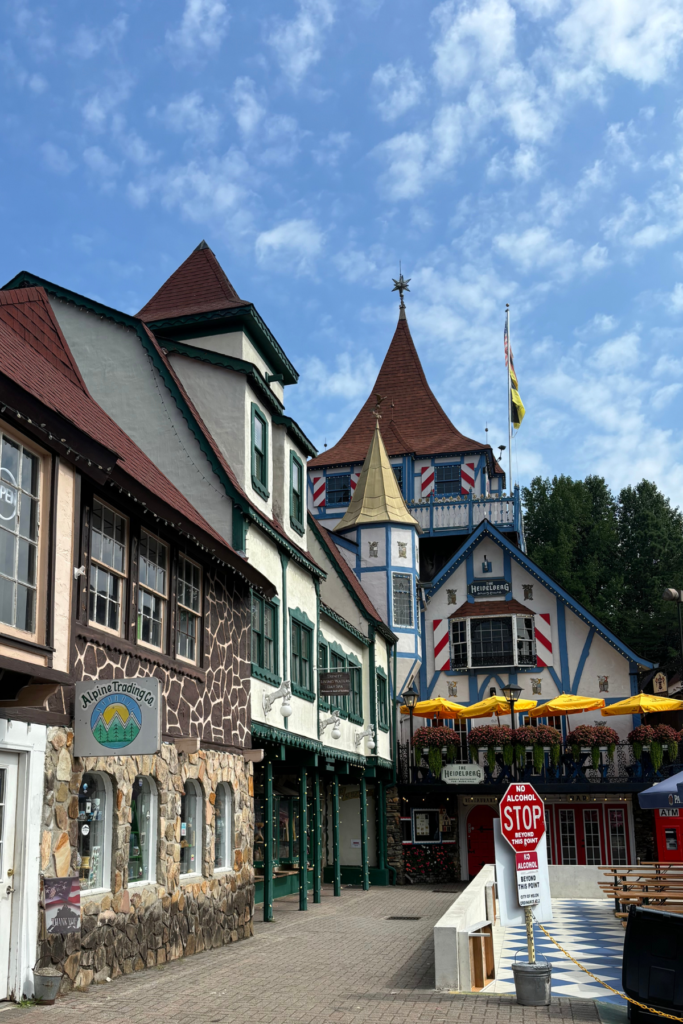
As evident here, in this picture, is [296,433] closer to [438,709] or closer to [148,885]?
[148,885]

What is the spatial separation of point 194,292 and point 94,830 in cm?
1111

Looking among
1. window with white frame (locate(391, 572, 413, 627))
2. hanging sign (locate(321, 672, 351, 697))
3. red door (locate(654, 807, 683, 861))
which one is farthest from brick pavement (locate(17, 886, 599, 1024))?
window with white frame (locate(391, 572, 413, 627))

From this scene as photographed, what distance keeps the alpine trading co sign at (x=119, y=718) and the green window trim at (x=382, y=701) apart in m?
17.8

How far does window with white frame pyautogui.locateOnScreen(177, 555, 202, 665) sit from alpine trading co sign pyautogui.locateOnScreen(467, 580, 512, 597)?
19949 millimetres

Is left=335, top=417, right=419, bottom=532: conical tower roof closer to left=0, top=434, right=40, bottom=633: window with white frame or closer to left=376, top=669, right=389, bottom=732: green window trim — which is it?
left=376, top=669, right=389, bottom=732: green window trim

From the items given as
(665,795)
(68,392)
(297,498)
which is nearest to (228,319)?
(297,498)

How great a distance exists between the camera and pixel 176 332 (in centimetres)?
1766

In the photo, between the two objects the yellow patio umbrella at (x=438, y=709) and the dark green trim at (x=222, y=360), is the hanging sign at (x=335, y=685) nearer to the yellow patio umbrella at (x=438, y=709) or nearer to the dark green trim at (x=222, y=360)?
the dark green trim at (x=222, y=360)

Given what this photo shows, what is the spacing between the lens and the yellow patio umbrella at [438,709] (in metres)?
27.9

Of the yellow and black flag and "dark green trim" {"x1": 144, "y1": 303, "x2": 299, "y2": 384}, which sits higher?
the yellow and black flag

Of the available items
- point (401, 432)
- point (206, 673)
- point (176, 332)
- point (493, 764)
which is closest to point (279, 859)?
point (493, 764)

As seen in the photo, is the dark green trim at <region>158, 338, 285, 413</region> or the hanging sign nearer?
the dark green trim at <region>158, 338, 285, 413</region>

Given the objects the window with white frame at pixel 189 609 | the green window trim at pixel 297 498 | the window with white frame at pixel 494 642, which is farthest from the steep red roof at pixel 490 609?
the window with white frame at pixel 189 609

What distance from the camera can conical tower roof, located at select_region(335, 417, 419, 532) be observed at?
3070 centimetres
